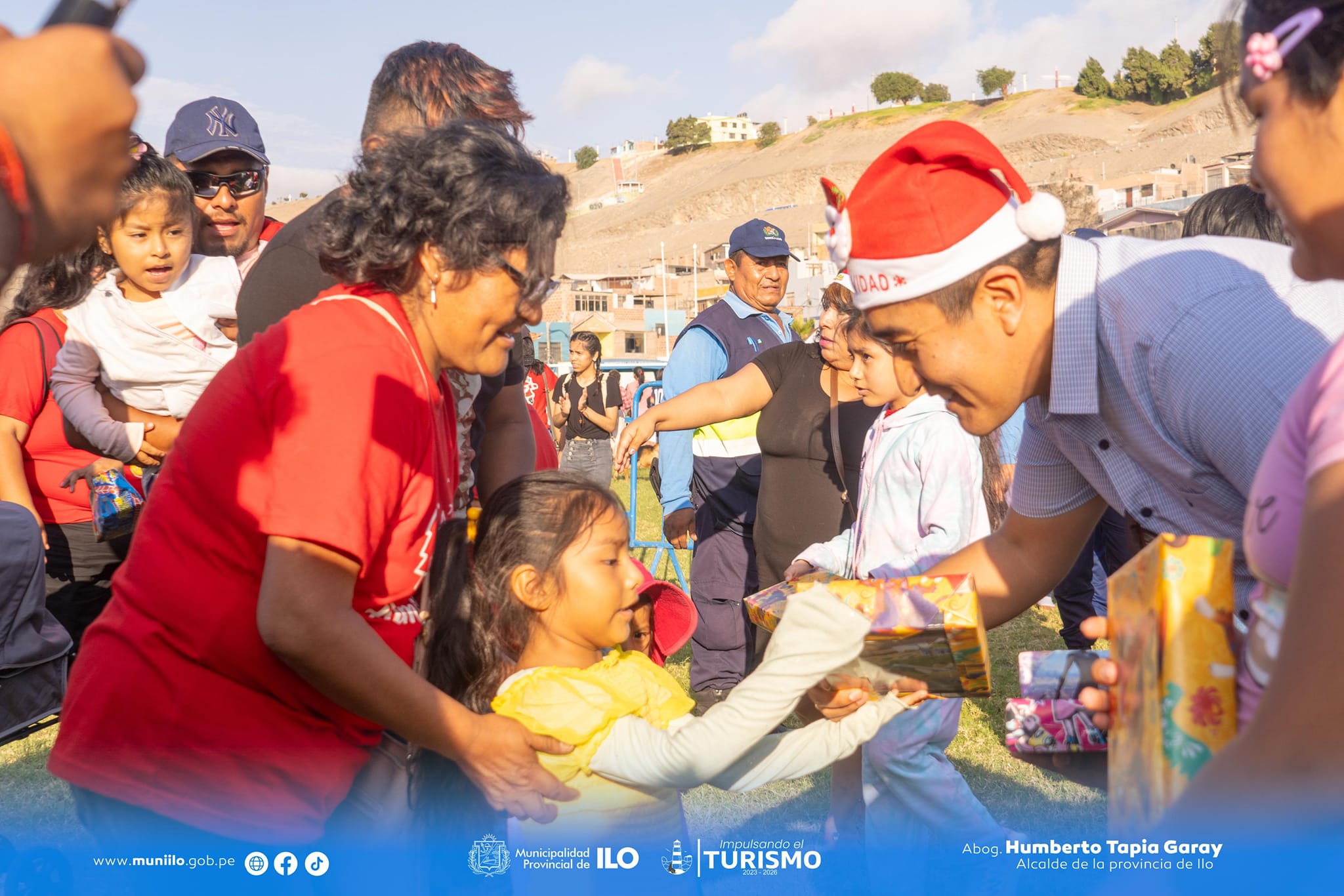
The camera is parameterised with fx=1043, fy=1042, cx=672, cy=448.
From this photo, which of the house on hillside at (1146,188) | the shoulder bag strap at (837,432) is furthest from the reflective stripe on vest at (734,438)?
the house on hillside at (1146,188)

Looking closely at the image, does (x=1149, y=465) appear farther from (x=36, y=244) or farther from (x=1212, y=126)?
(x=1212, y=126)

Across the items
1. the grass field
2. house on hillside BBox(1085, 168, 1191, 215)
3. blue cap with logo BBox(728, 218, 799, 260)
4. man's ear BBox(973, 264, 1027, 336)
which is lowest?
the grass field

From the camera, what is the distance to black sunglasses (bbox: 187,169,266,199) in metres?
4.21

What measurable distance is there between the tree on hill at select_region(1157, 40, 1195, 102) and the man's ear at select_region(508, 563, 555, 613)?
118734 millimetres

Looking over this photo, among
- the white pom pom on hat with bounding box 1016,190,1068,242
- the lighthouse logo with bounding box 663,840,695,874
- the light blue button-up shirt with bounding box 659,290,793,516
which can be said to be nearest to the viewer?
the white pom pom on hat with bounding box 1016,190,1068,242

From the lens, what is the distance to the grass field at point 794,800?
14.1 feet

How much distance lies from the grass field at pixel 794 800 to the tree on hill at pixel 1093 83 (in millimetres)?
118351

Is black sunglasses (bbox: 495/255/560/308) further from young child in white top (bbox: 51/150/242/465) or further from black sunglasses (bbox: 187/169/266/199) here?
black sunglasses (bbox: 187/169/266/199)

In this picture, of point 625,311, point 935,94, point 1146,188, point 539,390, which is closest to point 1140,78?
point 935,94

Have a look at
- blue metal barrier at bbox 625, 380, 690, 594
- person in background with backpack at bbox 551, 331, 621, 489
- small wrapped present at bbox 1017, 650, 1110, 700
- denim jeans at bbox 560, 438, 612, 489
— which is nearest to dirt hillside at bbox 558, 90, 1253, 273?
person in background with backpack at bbox 551, 331, 621, 489

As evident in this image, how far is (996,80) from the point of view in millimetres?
Result: 123625

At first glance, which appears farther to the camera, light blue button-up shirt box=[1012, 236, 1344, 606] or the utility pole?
the utility pole

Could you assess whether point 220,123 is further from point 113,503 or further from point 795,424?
point 795,424

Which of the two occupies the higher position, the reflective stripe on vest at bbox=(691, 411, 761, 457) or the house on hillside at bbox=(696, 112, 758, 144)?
the house on hillside at bbox=(696, 112, 758, 144)
